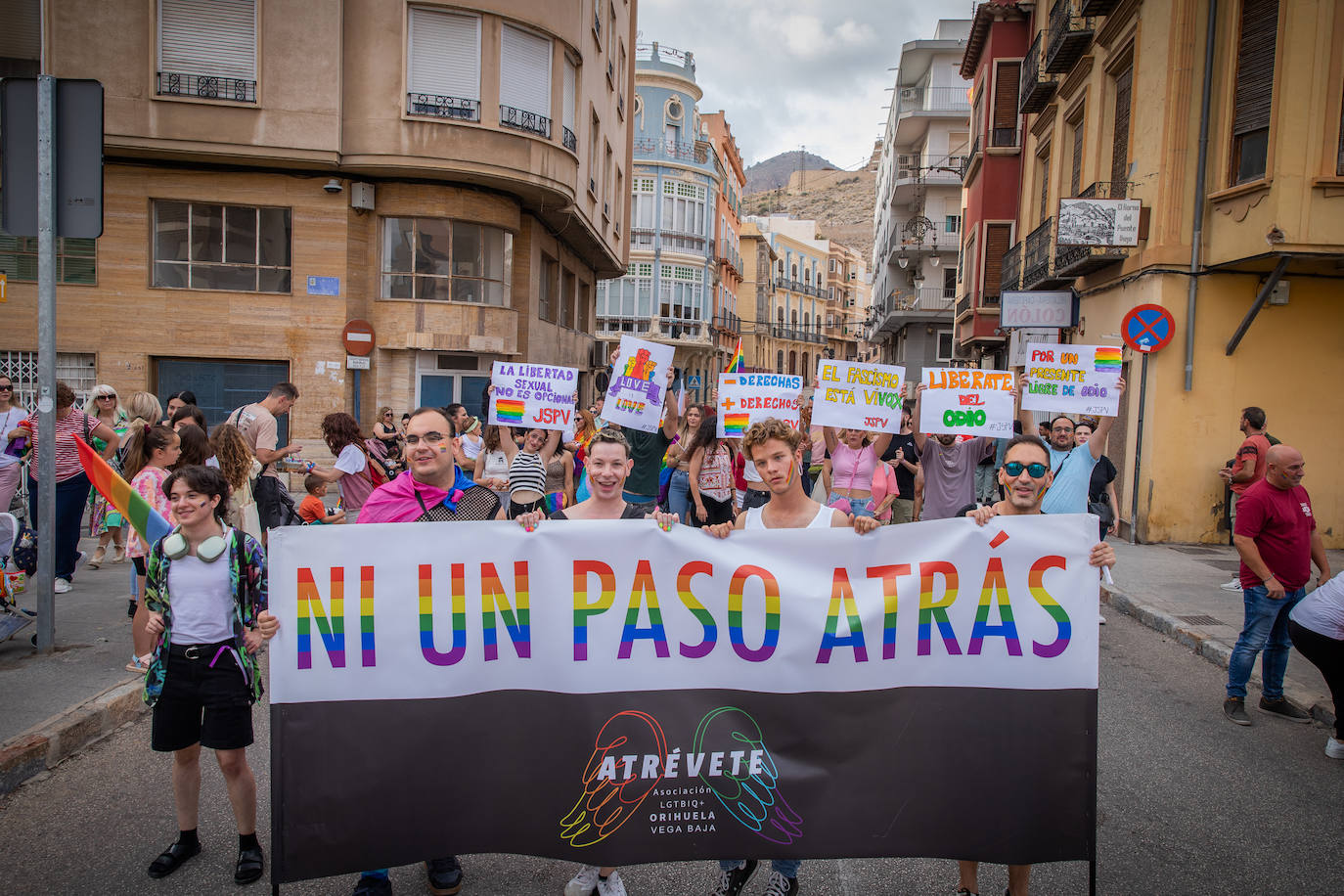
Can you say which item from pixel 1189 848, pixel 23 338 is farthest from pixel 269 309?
pixel 1189 848

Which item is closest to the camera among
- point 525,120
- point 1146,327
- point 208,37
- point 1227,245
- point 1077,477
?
point 1077,477

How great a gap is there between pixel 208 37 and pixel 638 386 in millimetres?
14132

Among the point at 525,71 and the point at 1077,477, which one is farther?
the point at 525,71

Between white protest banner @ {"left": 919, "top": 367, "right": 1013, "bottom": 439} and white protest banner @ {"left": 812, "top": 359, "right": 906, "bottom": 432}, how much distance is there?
21.1 inches

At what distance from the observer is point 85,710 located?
199 inches

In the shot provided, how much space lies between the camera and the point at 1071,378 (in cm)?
767

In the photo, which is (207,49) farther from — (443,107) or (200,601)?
(200,601)

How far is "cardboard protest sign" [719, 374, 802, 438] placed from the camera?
914 centimetres

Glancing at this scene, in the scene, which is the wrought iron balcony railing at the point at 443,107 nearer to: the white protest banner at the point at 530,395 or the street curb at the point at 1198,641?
the white protest banner at the point at 530,395

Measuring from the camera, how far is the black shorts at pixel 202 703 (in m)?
3.58

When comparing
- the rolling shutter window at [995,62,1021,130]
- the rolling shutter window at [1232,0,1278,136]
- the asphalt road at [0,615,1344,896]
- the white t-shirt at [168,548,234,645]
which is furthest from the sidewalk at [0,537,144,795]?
the rolling shutter window at [995,62,1021,130]

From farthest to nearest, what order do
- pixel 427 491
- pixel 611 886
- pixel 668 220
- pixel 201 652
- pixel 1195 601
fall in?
pixel 668 220, pixel 1195 601, pixel 427 491, pixel 201 652, pixel 611 886

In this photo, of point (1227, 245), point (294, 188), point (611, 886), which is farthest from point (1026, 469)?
point (294, 188)

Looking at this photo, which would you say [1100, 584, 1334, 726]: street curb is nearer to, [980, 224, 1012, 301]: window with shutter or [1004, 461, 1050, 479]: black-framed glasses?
[1004, 461, 1050, 479]: black-framed glasses
